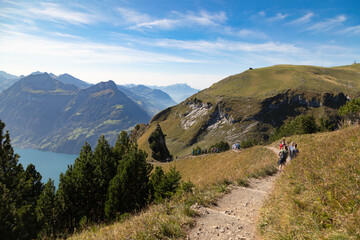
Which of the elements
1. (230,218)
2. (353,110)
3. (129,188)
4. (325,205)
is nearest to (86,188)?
(129,188)

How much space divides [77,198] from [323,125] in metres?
83.5

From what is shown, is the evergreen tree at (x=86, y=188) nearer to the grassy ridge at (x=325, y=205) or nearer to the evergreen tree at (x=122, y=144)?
the evergreen tree at (x=122, y=144)

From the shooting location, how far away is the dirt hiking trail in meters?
6.10

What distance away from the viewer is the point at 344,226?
379cm

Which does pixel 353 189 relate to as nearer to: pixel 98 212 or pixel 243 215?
pixel 243 215

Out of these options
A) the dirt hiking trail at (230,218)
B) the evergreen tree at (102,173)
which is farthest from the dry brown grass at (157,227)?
the evergreen tree at (102,173)

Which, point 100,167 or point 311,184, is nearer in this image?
point 311,184

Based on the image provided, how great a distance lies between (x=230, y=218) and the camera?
24.3 ft

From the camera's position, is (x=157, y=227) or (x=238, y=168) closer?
(x=157, y=227)

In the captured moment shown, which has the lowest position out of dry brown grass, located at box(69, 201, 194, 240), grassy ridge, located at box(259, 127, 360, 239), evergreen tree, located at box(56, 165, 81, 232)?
evergreen tree, located at box(56, 165, 81, 232)

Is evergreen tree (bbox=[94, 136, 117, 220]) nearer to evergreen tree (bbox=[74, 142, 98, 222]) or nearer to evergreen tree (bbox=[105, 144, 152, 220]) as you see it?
evergreen tree (bbox=[74, 142, 98, 222])

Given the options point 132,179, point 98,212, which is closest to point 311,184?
point 132,179

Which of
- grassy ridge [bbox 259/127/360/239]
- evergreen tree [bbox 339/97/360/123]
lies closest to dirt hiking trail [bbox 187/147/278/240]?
grassy ridge [bbox 259/127/360/239]

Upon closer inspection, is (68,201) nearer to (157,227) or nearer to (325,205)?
(157,227)
